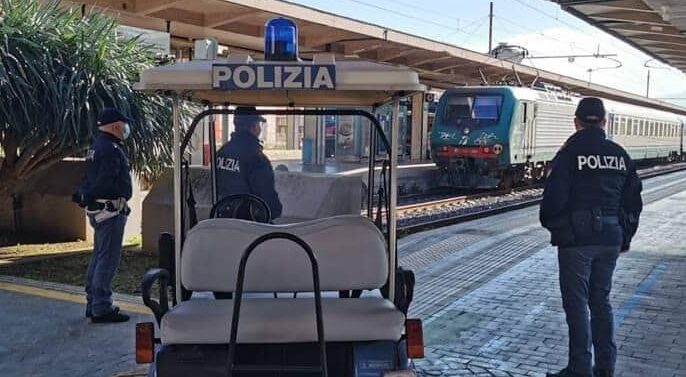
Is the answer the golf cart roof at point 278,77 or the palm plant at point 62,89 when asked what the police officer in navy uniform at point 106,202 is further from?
the golf cart roof at point 278,77

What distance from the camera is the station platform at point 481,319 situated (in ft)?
16.3

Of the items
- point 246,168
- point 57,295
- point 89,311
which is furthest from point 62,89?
point 246,168

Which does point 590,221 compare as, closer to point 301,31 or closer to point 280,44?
point 280,44

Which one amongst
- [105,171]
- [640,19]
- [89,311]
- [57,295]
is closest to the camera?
[105,171]

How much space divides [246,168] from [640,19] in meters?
6.07

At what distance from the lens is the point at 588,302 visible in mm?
4547

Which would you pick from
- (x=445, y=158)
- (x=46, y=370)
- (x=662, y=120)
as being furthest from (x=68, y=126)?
(x=662, y=120)

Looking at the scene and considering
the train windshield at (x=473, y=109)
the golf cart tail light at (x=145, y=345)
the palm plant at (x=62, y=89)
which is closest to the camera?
the golf cart tail light at (x=145, y=345)

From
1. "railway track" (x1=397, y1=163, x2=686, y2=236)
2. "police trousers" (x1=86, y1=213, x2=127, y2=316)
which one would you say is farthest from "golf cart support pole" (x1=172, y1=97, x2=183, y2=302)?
"railway track" (x1=397, y1=163, x2=686, y2=236)

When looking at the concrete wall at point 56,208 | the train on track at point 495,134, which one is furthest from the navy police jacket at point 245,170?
the train on track at point 495,134

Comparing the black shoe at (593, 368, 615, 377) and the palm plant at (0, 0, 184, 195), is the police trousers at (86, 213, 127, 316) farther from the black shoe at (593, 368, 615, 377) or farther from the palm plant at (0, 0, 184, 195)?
the black shoe at (593, 368, 615, 377)

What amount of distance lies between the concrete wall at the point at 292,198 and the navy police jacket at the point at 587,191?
2.16 m

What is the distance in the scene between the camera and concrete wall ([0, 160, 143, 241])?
9688mm

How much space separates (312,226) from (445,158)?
55.7 ft
